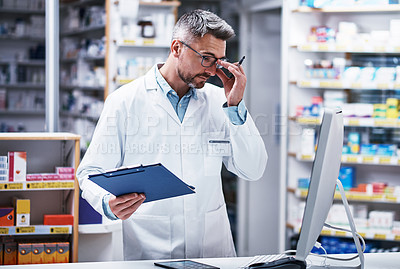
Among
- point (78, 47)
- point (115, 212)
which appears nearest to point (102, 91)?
point (78, 47)

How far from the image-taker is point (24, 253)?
320cm

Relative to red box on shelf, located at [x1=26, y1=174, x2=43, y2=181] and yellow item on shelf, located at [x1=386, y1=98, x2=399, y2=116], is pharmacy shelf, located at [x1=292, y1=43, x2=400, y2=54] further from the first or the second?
red box on shelf, located at [x1=26, y1=174, x2=43, y2=181]

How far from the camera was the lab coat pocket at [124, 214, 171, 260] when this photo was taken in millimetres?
2641

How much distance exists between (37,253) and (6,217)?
0.92 ft

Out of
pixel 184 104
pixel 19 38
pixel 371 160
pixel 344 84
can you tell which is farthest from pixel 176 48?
pixel 19 38

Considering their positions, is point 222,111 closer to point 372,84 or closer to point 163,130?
point 163,130

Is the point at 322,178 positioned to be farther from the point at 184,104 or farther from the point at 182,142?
the point at 184,104

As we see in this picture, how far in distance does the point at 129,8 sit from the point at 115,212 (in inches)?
142

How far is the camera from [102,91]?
760cm

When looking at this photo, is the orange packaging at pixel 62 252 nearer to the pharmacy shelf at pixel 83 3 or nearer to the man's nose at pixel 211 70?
the man's nose at pixel 211 70

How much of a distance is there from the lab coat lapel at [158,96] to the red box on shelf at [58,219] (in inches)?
41.7

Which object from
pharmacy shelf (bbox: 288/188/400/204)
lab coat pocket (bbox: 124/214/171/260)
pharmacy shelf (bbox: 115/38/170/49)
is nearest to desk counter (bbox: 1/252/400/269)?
lab coat pocket (bbox: 124/214/171/260)

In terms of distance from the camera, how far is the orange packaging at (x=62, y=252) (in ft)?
10.7

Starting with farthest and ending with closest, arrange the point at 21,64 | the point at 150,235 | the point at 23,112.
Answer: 1. the point at 21,64
2. the point at 23,112
3. the point at 150,235
